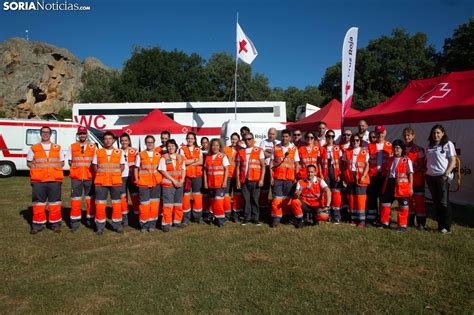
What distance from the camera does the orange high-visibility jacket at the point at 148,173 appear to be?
6.00m

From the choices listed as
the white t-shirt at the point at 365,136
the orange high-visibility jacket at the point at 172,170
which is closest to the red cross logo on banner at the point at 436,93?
the white t-shirt at the point at 365,136

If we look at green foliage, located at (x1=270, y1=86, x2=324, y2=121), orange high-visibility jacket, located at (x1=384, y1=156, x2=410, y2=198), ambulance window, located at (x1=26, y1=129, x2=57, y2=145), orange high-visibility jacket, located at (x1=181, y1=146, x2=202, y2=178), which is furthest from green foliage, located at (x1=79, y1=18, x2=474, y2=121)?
orange high-visibility jacket, located at (x1=181, y1=146, x2=202, y2=178)

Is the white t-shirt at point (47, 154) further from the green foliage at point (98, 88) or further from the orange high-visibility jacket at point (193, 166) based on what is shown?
the green foliage at point (98, 88)

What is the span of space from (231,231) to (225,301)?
101 inches

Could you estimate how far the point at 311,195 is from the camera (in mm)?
6375

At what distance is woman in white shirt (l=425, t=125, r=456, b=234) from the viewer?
18.5 feet

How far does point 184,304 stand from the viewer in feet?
11.3

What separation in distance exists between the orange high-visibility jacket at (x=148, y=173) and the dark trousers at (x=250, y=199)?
165 cm

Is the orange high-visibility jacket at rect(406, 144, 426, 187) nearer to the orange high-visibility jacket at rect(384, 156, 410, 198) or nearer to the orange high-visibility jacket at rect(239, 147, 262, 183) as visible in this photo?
the orange high-visibility jacket at rect(384, 156, 410, 198)

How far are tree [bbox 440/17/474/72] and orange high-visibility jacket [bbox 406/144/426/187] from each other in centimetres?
2819

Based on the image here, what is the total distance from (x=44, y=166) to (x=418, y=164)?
22.2 feet

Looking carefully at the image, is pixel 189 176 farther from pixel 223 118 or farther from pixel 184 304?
pixel 223 118

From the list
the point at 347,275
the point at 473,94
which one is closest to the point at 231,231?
the point at 347,275

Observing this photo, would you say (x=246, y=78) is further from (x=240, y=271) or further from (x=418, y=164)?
(x=240, y=271)
